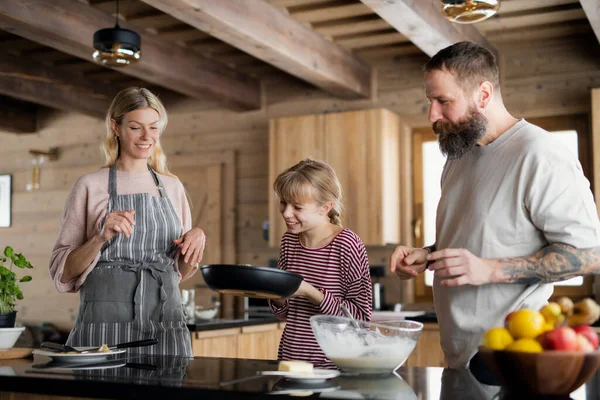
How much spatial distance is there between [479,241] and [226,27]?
2.54 meters

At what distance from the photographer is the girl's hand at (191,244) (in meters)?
2.43

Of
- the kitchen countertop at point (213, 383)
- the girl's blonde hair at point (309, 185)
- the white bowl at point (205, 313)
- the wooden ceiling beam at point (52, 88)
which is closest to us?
the kitchen countertop at point (213, 383)

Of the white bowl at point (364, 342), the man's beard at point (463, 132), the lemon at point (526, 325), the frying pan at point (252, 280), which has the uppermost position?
the man's beard at point (463, 132)

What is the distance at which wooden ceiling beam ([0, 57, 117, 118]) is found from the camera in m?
5.65

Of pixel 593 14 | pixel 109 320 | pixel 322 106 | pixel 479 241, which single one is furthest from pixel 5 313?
pixel 322 106

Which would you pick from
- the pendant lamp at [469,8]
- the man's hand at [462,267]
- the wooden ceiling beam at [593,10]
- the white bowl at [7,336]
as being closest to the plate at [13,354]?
the white bowl at [7,336]

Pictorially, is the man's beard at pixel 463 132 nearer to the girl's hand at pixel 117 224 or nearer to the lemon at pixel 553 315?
the lemon at pixel 553 315

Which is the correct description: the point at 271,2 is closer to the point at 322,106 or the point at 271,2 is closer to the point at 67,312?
the point at 322,106

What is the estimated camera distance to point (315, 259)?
7.98 ft

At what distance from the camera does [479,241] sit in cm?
201

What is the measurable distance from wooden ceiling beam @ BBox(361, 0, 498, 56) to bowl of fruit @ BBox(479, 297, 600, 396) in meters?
2.62

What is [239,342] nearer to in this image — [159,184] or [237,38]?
[237,38]

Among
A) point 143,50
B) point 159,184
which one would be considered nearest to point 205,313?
point 143,50

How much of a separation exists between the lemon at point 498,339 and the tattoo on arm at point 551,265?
0.36 metres
